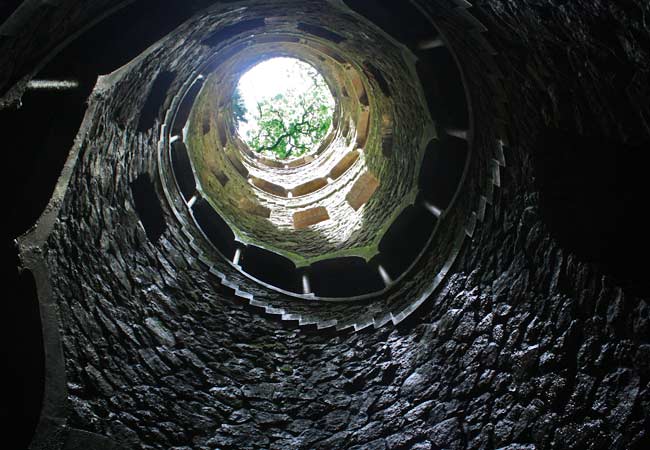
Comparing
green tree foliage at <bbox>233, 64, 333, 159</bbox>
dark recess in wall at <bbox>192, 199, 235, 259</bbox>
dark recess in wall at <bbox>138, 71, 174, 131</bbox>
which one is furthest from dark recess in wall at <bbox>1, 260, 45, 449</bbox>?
green tree foliage at <bbox>233, 64, 333, 159</bbox>

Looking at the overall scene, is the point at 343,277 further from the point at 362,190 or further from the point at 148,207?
the point at 148,207

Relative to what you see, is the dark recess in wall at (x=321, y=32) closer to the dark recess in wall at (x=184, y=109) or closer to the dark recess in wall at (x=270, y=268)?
the dark recess in wall at (x=184, y=109)

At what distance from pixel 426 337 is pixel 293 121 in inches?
425

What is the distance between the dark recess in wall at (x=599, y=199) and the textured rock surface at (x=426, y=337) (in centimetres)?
11

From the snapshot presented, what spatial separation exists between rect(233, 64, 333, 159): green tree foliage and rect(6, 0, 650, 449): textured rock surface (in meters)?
7.98

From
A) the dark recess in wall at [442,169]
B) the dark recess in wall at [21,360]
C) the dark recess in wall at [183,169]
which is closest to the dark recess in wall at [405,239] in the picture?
the dark recess in wall at [442,169]

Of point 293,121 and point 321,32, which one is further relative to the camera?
point 293,121

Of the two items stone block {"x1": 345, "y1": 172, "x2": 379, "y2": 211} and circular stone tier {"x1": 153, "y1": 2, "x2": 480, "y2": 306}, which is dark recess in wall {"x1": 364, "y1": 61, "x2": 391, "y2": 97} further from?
stone block {"x1": 345, "y1": 172, "x2": 379, "y2": 211}

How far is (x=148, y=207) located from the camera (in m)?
5.55

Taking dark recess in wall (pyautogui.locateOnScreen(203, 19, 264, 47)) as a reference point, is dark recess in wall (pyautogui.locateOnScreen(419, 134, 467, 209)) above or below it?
below

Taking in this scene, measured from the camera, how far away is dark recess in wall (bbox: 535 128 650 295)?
326cm

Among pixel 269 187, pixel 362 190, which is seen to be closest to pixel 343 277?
pixel 362 190

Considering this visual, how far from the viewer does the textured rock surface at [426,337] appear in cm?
303

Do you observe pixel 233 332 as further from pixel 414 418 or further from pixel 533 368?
pixel 533 368
